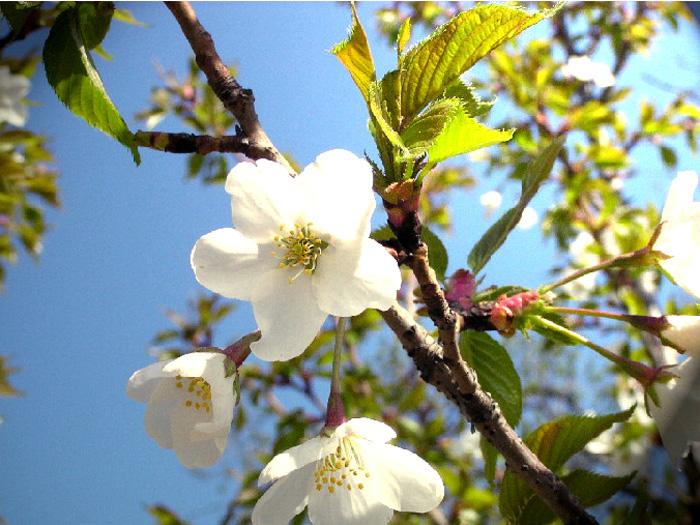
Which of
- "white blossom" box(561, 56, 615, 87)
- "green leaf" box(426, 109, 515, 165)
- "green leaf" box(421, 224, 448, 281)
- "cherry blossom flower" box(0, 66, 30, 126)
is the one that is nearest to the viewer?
"green leaf" box(426, 109, 515, 165)

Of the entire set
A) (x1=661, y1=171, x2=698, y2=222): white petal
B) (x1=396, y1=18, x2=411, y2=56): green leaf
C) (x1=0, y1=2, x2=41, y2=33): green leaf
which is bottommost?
(x1=661, y1=171, x2=698, y2=222): white petal

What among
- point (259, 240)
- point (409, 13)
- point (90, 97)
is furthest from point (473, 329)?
point (409, 13)

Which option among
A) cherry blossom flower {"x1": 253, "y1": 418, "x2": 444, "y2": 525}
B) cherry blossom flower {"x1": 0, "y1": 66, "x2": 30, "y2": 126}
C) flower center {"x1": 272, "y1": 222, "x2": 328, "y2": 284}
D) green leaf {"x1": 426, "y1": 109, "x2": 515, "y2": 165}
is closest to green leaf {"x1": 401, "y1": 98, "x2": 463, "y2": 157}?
green leaf {"x1": 426, "y1": 109, "x2": 515, "y2": 165}

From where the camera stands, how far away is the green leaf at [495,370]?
57 centimetres

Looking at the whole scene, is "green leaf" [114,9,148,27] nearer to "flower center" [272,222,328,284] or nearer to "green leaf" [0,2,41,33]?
"green leaf" [0,2,41,33]

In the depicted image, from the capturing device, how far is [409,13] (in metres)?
2.36

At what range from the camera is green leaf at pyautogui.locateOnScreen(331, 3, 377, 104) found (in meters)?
0.42

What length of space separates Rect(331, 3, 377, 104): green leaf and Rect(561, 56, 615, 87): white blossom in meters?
1.41

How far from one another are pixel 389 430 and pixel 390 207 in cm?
17

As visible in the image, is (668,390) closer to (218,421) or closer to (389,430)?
(389,430)

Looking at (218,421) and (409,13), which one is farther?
(409,13)

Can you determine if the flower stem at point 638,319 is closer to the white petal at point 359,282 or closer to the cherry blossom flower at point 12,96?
the white petal at point 359,282

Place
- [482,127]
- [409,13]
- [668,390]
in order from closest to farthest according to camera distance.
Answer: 1. [482,127]
2. [668,390]
3. [409,13]

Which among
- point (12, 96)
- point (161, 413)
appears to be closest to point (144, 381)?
point (161, 413)
